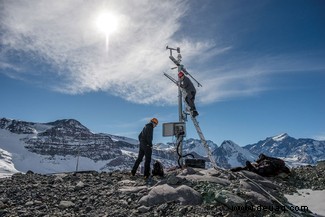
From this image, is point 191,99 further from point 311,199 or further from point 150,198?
point 150,198

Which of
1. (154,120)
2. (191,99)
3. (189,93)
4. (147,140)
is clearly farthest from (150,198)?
(189,93)

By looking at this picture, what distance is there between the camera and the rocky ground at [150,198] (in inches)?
381

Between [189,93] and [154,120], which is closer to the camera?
[154,120]

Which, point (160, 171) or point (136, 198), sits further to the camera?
point (160, 171)

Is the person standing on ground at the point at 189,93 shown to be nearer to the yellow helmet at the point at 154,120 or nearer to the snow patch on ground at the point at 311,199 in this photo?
the yellow helmet at the point at 154,120

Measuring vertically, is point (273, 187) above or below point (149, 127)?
below

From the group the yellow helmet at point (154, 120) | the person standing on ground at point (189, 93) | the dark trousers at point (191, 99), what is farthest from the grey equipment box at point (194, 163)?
the dark trousers at point (191, 99)

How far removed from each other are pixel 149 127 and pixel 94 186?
4211 millimetres

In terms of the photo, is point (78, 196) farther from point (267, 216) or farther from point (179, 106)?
point (179, 106)

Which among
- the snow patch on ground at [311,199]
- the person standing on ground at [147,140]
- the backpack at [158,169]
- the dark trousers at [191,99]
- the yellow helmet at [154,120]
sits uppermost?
the dark trousers at [191,99]

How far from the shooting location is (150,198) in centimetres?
1042

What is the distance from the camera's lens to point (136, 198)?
1095cm

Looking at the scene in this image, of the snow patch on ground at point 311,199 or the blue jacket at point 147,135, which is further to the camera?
the blue jacket at point 147,135

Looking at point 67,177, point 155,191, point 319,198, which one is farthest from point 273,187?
point 67,177
